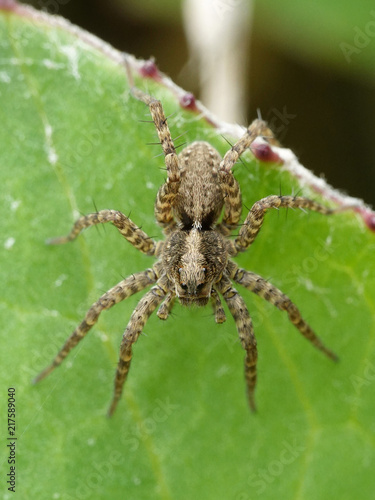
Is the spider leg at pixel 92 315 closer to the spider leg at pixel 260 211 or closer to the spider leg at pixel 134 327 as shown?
the spider leg at pixel 134 327

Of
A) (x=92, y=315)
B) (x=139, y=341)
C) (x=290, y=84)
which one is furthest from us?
(x=290, y=84)

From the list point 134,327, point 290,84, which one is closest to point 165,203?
point 134,327

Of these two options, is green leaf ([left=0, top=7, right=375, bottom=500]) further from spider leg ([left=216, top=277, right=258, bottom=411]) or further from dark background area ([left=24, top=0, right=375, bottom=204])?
dark background area ([left=24, top=0, right=375, bottom=204])

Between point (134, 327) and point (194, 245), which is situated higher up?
point (194, 245)

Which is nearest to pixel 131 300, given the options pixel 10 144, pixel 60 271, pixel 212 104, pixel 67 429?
pixel 60 271

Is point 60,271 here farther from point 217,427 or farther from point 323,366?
point 323,366

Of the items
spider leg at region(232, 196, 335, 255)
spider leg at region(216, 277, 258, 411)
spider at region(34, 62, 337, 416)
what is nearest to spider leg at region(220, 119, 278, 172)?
spider at region(34, 62, 337, 416)

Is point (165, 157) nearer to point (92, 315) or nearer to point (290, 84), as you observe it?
point (92, 315)

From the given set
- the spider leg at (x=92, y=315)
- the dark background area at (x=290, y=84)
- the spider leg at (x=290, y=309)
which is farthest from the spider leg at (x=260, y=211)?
the dark background area at (x=290, y=84)

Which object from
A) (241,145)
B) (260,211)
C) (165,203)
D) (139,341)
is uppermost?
(241,145)
